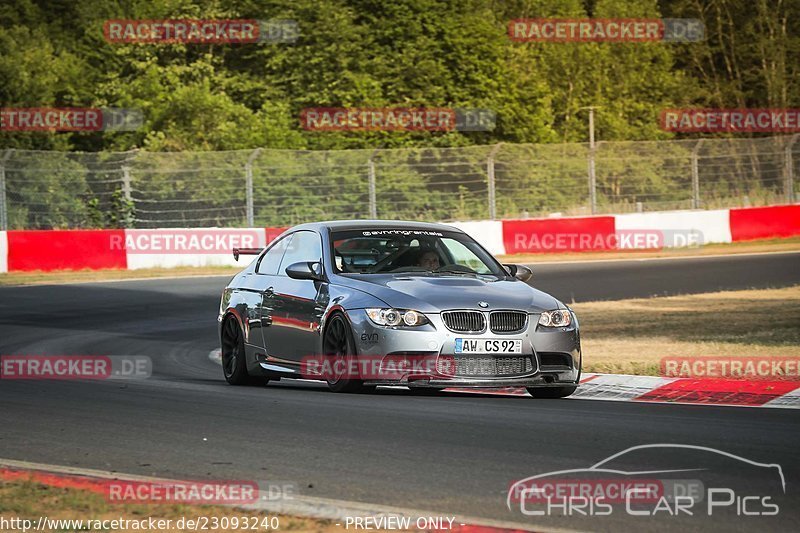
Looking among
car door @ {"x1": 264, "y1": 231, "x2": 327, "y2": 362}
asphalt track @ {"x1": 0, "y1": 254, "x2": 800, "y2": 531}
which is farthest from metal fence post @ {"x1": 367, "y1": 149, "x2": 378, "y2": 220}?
car door @ {"x1": 264, "y1": 231, "x2": 327, "y2": 362}

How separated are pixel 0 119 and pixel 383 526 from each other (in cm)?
4122

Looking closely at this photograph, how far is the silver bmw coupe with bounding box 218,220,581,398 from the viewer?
10.2 metres

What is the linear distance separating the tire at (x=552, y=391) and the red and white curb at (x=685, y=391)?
0.44ft

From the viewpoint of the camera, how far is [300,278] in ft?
36.6

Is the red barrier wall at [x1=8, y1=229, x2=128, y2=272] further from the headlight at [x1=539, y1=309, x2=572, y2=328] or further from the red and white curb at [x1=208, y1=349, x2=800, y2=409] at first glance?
the headlight at [x1=539, y1=309, x2=572, y2=328]

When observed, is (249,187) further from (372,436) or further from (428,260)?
A: (372,436)

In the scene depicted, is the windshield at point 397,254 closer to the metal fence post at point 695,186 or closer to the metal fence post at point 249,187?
the metal fence post at point 249,187

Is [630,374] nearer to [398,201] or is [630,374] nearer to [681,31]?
[398,201]

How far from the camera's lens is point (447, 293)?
1042cm

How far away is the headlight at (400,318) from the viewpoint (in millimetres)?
10203

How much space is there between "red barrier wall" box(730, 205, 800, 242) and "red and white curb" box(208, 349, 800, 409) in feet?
79.8

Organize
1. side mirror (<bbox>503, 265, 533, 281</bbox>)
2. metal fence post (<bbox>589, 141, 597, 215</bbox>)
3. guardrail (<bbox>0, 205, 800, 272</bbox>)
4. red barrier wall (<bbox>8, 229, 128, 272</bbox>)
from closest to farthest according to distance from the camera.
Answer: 1. side mirror (<bbox>503, 265, 533, 281</bbox>)
2. red barrier wall (<bbox>8, 229, 128, 272</bbox>)
3. guardrail (<bbox>0, 205, 800, 272</bbox>)
4. metal fence post (<bbox>589, 141, 597, 215</bbox>)

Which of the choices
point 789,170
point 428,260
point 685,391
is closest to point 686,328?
point 685,391

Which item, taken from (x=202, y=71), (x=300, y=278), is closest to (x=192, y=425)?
(x=300, y=278)
